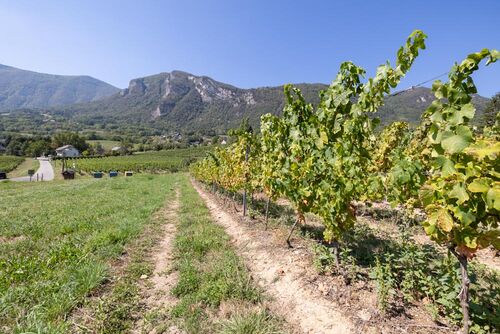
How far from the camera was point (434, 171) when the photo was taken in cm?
260

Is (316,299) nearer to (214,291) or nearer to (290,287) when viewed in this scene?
(290,287)

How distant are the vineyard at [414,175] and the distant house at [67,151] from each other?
11188 cm

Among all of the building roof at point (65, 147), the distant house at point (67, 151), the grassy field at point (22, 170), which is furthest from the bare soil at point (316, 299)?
the building roof at point (65, 147)

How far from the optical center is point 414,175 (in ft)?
10.0

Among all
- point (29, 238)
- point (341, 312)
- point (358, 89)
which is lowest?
point (29, 238)

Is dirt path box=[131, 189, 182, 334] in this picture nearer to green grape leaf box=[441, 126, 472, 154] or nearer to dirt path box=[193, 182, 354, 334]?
dirt path box=[193, 182, 354, 334]

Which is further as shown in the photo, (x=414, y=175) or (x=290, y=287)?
(x=290, y=287)

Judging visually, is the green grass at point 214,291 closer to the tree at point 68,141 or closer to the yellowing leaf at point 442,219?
the yellowing leaf at point 442,219

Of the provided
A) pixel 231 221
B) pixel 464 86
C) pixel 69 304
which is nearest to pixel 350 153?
pixel 464 86

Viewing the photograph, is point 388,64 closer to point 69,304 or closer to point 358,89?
point 358,89

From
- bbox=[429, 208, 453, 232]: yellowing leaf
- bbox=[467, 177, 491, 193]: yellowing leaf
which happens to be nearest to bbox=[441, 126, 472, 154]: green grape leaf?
bbox=[467, 177, 491, 193]: yellowing leaf

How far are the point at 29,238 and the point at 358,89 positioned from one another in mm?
8068

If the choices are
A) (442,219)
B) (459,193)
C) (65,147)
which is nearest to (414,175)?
(442,219)

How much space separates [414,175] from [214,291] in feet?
10.6
